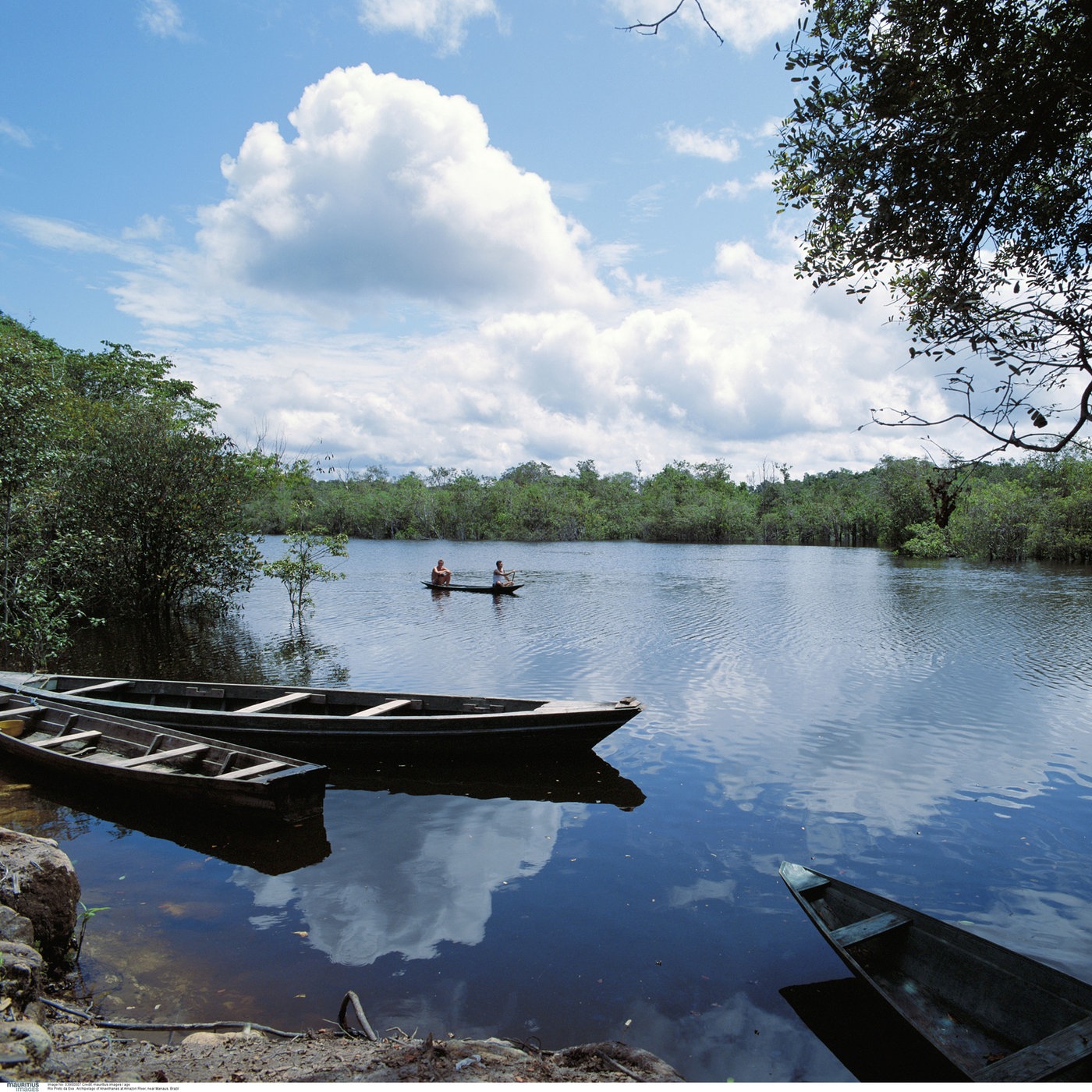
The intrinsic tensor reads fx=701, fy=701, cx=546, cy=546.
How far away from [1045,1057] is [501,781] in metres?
6.15

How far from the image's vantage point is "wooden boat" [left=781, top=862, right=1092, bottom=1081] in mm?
3459

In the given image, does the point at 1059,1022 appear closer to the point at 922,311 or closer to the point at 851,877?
the point at 851,877

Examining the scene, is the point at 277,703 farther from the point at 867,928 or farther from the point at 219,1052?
the point at 867,928

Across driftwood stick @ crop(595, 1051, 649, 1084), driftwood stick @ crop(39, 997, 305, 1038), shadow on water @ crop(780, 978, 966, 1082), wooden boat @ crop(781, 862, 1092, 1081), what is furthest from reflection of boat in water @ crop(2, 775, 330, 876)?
Result: wooden boat @ crop(781, 862, 1092, 1081)

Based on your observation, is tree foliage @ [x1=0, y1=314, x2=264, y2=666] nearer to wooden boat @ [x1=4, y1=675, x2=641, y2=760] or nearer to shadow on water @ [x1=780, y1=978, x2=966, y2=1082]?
wooden boat @ [x1=4, y1=675, x2=641, y2=760]

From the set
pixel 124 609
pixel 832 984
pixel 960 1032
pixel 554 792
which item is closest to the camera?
pixel 960 1032

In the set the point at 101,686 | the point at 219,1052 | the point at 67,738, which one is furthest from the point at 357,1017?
the point at 101,686

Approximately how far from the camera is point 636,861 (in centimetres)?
678

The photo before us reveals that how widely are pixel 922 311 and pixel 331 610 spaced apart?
20604mm

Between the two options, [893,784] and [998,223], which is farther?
[893,784]

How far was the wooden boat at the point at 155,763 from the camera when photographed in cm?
704

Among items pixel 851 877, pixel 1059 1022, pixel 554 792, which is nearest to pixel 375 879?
pixel 554 792

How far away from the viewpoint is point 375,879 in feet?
21.0

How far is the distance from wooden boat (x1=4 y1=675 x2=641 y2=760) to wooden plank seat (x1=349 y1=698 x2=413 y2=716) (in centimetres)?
1
